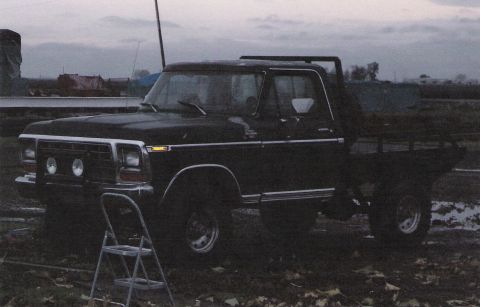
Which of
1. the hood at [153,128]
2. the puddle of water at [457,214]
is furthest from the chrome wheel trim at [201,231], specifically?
the puddle of water at [457,214]

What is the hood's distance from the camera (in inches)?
376

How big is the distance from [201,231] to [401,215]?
3263mm

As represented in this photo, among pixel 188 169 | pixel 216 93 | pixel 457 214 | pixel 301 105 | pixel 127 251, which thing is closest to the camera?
pixel 127 251

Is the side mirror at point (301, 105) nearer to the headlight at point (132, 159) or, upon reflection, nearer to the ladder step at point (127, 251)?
the headlight at point (132, 159)

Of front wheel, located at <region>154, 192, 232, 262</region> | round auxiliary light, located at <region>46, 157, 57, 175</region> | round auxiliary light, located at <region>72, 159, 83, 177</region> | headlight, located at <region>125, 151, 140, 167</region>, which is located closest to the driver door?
front wheel, located at <region>154, 192, 232, 262</region>

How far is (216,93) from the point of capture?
10828mm

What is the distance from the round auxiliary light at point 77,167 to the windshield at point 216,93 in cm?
132

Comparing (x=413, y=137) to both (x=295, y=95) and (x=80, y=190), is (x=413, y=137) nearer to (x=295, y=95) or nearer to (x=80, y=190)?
(x=295, y=95)

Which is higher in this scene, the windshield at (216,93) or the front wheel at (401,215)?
the windshield at (216,93)

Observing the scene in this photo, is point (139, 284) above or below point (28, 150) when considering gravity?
below

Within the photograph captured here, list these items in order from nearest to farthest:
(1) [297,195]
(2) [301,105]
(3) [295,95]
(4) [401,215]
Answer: (1) [297,195], (2) [301,105], (3) [295,95], (4) [401,215]

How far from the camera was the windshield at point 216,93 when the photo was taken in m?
10.7

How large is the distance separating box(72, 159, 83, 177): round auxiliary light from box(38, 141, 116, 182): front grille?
0.04 metres

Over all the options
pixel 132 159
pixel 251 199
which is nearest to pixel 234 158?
pixel 251 199
